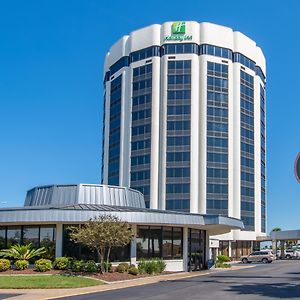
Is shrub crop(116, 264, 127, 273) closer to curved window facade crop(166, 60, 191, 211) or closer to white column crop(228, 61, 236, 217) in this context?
curved window facade crop(166, 60, 191, 211)

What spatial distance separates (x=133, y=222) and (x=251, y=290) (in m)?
12.4

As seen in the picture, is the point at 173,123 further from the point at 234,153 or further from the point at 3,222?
the point at 3,222

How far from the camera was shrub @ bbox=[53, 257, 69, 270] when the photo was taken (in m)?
32.7

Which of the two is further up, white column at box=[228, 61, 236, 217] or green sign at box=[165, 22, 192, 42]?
green sign at box=[165, 22, 192, 42]

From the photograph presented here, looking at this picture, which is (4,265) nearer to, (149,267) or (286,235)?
(149,267)

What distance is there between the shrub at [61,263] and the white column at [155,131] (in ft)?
190

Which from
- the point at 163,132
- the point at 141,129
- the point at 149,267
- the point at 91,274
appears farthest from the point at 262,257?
the point at 91,274

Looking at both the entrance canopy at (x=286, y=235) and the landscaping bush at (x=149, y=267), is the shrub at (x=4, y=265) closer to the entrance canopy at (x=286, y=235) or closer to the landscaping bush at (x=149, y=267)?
the landscaping bush at (x=149, y=267)

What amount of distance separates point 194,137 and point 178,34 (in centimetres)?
1878

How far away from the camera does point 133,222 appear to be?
114 ft

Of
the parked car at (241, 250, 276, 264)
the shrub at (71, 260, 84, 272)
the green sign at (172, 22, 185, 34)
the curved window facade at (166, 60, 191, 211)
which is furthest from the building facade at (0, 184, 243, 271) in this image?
the green sign at (172, 22, 185, 34)

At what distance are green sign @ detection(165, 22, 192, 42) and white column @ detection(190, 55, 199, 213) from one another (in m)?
3.94

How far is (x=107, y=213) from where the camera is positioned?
33.7 metres

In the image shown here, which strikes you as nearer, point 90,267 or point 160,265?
point 90,267
